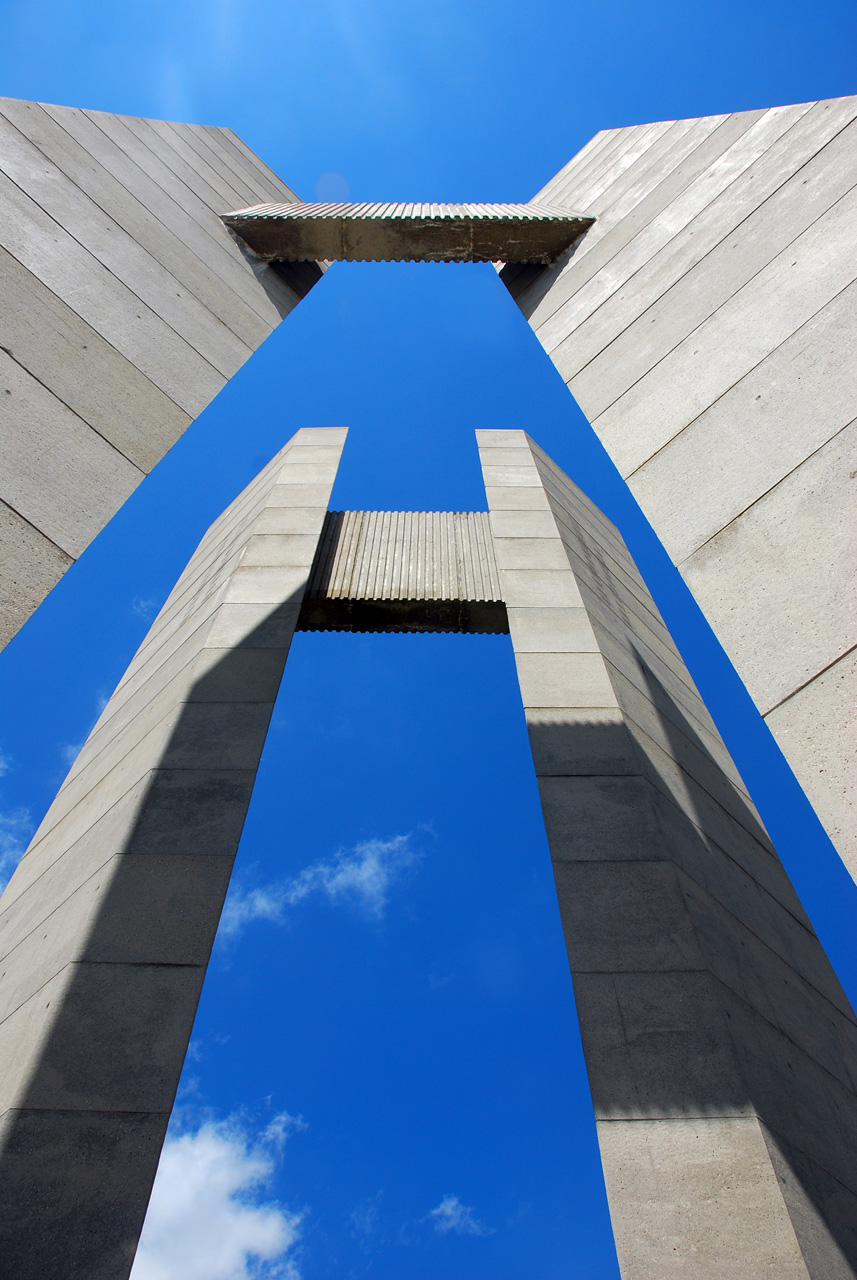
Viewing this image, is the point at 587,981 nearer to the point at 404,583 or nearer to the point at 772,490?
the point at 772,490

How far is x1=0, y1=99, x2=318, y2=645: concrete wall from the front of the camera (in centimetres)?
473

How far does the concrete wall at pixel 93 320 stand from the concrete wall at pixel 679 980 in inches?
253

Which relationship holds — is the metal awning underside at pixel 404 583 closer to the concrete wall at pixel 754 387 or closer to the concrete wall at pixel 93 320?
the concrete wall at pixel 93 320

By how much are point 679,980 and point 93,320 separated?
8547 mm

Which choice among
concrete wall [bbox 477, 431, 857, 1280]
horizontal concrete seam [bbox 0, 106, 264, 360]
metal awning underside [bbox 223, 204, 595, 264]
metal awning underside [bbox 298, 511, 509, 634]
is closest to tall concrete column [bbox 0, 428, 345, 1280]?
metal awning underside [bbox 298, 511, 509, 634]

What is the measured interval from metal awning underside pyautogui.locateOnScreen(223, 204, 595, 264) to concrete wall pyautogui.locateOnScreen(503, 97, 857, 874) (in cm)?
151

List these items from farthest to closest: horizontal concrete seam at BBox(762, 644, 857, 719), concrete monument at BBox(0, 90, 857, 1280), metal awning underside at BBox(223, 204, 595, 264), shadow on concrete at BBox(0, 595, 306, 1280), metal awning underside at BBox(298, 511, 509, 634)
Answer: metal awning underside at BBox(298, 511, 509, 634) < metal awning underside at BBox(223, 204, 595, 264) < shadow on concrete at BBox(0, 595, 306, 1280) < concrete monument at BBox(0, 90, 857, 1280) < horizontal concrete seam at BBox(762, 644, 857, 719)

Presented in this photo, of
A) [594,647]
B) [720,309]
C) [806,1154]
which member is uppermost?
[594,647]

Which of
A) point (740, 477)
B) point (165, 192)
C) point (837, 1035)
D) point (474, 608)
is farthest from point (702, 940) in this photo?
point (165, 192)

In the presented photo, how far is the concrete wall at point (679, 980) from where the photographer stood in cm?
595

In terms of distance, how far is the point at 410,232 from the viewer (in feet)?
31.2

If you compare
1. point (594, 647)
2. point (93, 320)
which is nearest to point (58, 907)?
point (93, 320)

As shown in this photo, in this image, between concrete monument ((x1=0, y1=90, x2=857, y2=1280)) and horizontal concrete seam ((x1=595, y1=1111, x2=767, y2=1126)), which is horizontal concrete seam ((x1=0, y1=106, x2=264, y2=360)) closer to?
concrete monument ((x1=0, y1=90, x2=857, y2=1280))

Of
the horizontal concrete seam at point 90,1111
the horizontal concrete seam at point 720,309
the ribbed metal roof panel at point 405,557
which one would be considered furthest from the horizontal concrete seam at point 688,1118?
the ribbed metal roof panel at point 405,557
